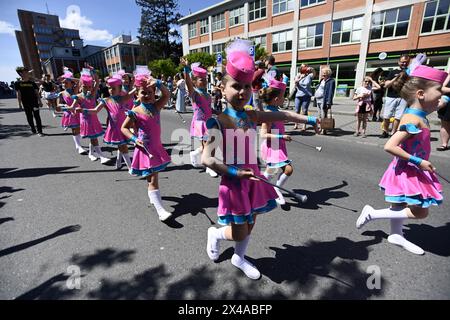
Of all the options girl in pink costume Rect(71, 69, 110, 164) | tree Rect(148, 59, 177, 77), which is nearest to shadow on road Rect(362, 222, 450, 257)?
girl in pink costume Rect(71, 69, 110, 164)

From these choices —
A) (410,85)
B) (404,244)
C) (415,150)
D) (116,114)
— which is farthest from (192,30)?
(404,244)

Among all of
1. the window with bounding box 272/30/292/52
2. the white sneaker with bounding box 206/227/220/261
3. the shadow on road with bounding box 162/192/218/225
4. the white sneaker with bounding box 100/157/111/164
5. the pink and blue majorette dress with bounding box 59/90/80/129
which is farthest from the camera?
the window with bounding box 272/30/292/52

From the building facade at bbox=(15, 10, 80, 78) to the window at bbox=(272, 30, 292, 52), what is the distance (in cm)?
8626

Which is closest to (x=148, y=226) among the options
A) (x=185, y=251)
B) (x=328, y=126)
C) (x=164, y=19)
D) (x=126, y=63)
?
(x=185, y=251)

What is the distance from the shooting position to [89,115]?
21.0 ft

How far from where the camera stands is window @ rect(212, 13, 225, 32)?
32.6 m

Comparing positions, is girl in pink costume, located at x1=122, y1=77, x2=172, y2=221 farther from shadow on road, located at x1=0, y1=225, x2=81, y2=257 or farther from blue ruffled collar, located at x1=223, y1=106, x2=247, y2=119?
blue ruffled collar, located at x1=223, y1=106, x2=247, y2=119

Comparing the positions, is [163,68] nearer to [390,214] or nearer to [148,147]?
[148,147]

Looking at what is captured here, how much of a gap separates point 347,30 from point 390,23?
320cm

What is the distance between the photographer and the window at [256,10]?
2757 centimetres

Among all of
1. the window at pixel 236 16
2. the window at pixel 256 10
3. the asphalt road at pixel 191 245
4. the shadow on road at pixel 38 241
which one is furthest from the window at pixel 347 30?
the shadow on road at pixel 38 241

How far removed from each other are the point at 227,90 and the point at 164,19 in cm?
5106

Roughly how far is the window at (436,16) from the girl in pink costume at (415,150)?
21.5 meters

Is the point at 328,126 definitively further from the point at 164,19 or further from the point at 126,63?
the point at 126,63
